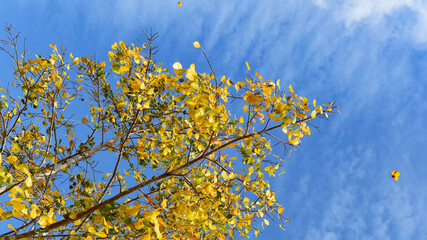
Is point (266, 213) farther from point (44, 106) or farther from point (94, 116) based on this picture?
point (44, 106)

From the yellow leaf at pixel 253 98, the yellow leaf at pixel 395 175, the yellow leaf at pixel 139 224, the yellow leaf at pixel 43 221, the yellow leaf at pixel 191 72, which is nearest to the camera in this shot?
the yellow leaf at pixel 191 72

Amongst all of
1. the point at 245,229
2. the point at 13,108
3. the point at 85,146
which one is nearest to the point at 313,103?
the point at 245,229

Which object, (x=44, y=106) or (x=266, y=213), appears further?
(x=44, y=106)

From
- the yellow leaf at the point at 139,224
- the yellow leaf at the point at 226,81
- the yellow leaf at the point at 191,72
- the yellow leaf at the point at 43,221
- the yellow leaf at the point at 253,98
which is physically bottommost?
the yellow leaf at the point at 139,224

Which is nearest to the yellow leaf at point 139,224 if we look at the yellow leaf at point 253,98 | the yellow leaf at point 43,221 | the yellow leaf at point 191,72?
the yellow leaf at point 43,221

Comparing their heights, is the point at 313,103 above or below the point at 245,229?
above

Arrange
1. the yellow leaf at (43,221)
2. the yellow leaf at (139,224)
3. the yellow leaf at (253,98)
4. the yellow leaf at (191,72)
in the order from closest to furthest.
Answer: the yellow leaf at (191,72), the yellow leaf at (43,221), the yellow leaf at (139,224), the yellow leaf at (253,98)

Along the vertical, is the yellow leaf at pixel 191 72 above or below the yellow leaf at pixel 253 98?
below

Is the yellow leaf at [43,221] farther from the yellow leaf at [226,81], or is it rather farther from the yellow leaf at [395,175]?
the yellow leaf at [395,175]

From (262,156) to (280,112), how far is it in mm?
673

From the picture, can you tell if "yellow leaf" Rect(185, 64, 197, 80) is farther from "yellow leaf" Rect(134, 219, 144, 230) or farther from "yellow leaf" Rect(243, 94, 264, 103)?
"yellow leaf" Rect(134, 219, 144, 230)

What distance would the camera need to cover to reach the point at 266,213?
367 centimetres

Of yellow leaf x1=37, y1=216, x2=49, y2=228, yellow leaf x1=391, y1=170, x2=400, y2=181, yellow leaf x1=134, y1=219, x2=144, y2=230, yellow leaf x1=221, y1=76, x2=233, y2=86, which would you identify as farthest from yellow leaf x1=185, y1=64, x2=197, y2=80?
yellow leaf x1=391, y1=170, x2=400, y2=181

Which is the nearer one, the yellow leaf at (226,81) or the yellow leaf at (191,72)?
the yellow leaf at (191,72)
